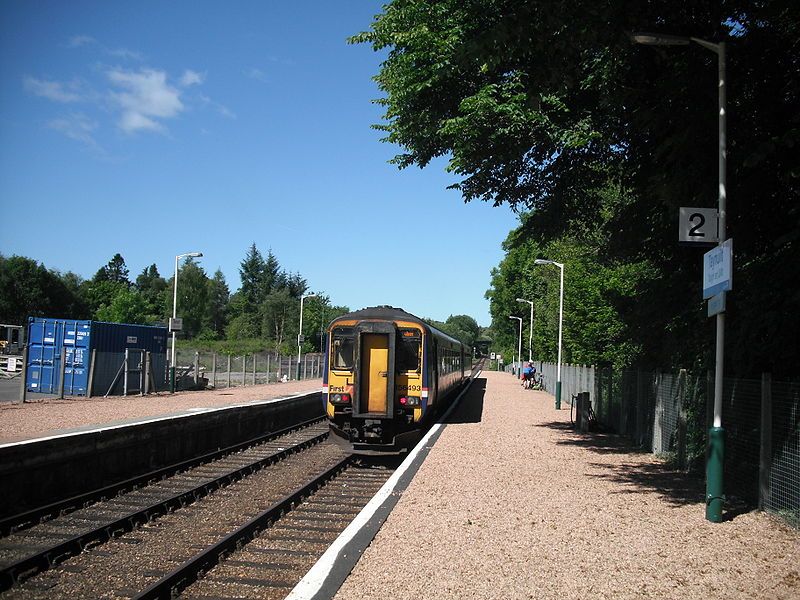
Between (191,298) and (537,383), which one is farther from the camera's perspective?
(191,298)

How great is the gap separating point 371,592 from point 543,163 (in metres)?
13.8

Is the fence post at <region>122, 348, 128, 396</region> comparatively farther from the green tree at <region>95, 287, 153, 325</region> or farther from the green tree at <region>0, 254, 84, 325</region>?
the green tree at <region>95, 287, 153, 325</region>

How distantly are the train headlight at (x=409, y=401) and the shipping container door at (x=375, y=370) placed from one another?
49cm

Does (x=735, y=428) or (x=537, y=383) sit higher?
(x=735, y=428)

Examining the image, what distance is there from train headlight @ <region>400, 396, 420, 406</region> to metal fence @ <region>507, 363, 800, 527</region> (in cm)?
514

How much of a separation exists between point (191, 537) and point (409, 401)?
7122 mm

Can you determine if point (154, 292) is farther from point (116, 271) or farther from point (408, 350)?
point (408, 350)

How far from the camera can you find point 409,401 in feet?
50.4

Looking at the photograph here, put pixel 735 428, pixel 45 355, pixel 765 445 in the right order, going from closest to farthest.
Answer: pixel 765 445, pixel 735 428, pixel 45 355

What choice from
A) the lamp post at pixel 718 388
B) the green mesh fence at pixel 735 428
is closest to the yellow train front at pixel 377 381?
the green mesh fence at pixel 735 428

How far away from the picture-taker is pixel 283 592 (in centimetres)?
684

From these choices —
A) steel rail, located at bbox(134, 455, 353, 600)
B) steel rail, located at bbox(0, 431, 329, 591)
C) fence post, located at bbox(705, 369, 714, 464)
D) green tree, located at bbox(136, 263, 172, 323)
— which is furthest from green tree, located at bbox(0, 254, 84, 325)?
fence post, located at bbox(705, 369, 714, 464)

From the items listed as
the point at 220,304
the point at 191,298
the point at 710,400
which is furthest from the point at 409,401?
the point at 220,304

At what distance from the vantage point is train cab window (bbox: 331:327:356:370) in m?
15.5
